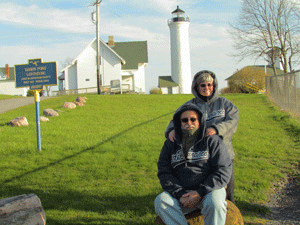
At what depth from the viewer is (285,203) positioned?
600 centimetres

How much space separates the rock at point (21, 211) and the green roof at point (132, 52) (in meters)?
45.3

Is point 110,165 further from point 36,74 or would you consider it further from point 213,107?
point 213,107

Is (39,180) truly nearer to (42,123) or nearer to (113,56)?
(42,123)

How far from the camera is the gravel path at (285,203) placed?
5.26 m

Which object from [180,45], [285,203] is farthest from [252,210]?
[180,45]

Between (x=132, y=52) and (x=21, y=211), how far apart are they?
48.1 meters

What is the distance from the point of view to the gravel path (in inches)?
207

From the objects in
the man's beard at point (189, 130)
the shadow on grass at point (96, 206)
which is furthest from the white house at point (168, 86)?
the man's beard at point (189, 130)

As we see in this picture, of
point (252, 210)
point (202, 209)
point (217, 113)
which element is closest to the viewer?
point (202, 209)

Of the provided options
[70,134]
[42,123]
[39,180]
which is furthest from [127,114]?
[39,180]

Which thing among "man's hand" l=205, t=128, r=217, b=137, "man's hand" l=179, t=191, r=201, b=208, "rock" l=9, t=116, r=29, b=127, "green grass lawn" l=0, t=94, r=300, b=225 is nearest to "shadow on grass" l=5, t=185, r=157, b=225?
"green grass lawn" l=0, t=94, r=300, b=225

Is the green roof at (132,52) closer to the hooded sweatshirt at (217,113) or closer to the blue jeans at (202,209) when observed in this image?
the hooded sweatshirt at (217,113)

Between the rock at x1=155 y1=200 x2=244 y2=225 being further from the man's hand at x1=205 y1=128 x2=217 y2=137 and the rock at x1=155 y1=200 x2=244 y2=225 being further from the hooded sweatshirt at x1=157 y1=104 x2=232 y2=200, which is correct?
the man's hand at x1=205 y1=128 x2=217 y2=137

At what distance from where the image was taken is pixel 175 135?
3998 mm
